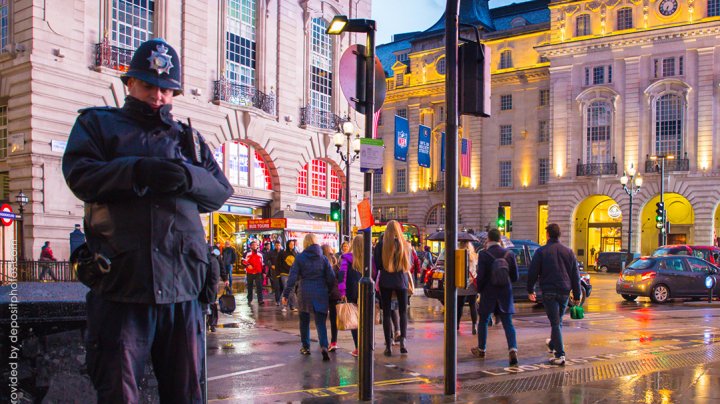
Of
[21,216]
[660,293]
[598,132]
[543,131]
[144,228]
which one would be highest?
[543,131]

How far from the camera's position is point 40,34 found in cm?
2492

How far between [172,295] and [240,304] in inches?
726

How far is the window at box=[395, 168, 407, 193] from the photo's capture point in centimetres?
7194

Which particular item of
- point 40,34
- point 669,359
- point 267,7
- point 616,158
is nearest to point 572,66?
point 616,158

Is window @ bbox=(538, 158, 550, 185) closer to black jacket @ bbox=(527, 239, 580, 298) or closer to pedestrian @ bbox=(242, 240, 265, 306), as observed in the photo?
pedestrian @ bbox=(242, 240, 265, 306)

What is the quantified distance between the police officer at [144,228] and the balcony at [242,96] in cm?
2949

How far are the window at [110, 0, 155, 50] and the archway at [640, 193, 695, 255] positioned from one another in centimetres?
4234

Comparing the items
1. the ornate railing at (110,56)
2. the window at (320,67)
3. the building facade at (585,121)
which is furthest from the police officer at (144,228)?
the building facade at (585,121)

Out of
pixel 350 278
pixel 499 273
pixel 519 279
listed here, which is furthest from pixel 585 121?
pixel 499 273

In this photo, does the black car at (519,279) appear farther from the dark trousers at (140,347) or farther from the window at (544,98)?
the window at (544,98)

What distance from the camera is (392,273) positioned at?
11.1 meters

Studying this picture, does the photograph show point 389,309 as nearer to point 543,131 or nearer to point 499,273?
point 499,273

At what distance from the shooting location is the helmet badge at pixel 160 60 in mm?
3313

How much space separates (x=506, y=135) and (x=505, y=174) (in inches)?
143
